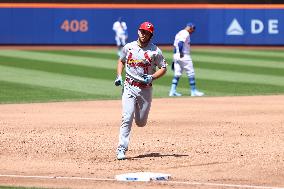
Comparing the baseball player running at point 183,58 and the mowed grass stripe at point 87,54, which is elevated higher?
the baseball player running at point 183,58

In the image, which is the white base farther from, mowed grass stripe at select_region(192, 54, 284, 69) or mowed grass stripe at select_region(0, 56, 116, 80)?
mowed grass stripe at select_region(192, 54, 284, 69)

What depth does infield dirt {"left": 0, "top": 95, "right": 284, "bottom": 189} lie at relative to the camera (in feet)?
37.3

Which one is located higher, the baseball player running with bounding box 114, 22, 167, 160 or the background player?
the baseball player running with bounding box 114, 22, 167, 160

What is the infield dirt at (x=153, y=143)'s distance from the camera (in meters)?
11.4

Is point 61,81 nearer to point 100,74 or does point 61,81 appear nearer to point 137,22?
point 100,74

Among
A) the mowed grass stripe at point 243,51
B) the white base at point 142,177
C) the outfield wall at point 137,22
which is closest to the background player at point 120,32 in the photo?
the outfield wall at point 137,22

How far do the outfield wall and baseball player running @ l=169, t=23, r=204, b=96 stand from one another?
686 inches

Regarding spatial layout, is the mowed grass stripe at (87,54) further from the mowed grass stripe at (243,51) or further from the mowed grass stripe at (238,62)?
the mowed grass stripe at (243,51)

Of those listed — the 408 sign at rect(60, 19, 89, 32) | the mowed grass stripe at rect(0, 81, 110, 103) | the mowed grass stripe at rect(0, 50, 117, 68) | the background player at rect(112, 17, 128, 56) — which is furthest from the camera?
the 408 sign at rect(60, 19, 89, 32)

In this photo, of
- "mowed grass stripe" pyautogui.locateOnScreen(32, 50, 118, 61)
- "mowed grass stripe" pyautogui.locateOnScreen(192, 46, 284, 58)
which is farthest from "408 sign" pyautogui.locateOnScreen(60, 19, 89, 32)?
"mowed grass stripe" pyautogui.locateOnScreen(192, 46, 284, 58)

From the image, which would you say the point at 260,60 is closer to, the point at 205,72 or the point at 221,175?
the point at 205,72

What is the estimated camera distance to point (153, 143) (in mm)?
14328

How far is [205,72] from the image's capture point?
29.3 meters

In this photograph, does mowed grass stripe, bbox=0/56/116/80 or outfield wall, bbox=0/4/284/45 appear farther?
outfield wall, bbox=0/4/284/45
